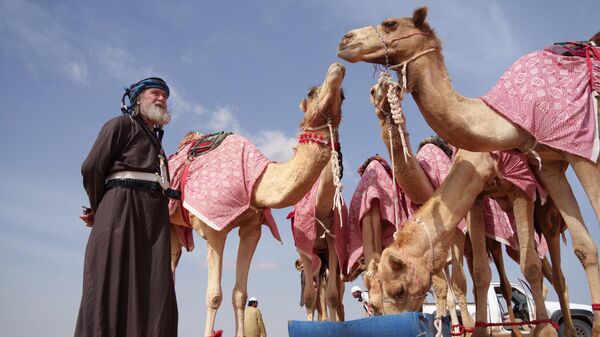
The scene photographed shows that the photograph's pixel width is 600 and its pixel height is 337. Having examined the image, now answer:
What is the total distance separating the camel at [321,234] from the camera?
7992mm

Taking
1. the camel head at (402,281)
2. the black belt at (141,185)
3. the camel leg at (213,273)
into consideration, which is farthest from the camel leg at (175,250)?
the camel head at (402,281)

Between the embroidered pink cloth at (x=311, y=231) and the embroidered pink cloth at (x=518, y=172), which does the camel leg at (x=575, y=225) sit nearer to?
the embroidered pink cloth at (x=518, y=172)

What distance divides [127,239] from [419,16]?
3.37m

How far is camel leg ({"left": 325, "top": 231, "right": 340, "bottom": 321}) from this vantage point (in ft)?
26.2

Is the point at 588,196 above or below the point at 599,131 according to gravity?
below

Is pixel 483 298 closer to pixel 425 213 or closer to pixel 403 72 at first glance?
pixel 425 213

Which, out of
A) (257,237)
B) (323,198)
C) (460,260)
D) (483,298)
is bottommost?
(483,298)

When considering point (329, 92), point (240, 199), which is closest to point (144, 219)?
point (240, 199)

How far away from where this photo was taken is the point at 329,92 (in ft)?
22.5

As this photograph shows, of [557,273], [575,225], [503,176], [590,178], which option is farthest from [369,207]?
[590,178]

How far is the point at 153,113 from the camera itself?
4.94m

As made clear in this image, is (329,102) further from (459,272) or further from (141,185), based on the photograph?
(141,185)

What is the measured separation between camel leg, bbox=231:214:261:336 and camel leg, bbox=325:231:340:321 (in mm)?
1336

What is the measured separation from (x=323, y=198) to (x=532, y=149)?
361cm
